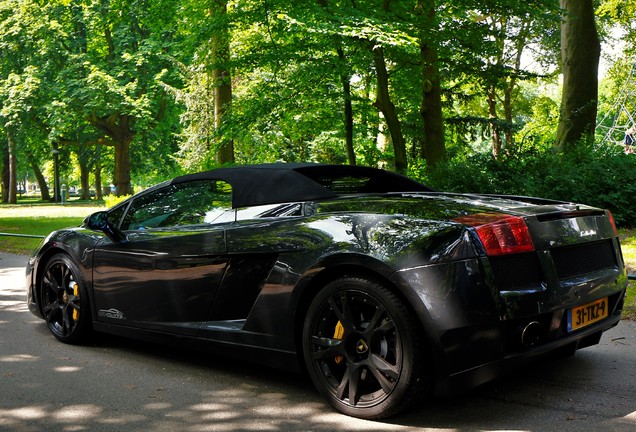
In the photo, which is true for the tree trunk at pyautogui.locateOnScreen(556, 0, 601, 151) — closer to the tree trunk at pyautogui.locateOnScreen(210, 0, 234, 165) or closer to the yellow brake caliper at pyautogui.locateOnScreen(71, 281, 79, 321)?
the tree trunk at pyautogui.locateOnScreen(210, 0, 234, 165)

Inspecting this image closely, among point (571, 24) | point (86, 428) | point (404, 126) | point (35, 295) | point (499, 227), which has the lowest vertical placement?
point (86, 428)

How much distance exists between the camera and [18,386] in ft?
14.8

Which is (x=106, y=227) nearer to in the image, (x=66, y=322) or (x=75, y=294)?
(x=75, y=294)

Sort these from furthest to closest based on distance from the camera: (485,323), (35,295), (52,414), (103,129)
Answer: (103,129), (35,295), (52,414), (485,323)

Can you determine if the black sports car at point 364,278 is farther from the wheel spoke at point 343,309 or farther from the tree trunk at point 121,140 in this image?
the tree trunk at point 121,140

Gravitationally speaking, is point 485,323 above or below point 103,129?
below

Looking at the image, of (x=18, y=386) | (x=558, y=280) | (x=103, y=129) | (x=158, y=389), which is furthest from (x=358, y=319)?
(x=103, y=129)

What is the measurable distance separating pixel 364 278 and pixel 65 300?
3.14 metres

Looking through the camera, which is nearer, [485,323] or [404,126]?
[485,323]

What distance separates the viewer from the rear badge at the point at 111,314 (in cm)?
512

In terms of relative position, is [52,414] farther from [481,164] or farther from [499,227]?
[481,164]

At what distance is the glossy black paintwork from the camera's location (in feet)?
11.1

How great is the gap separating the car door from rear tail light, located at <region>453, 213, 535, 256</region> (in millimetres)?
1624

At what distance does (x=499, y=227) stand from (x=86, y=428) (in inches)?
95.4
